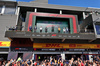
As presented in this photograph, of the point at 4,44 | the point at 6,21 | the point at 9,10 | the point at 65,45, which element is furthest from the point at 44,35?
the point at 9,10

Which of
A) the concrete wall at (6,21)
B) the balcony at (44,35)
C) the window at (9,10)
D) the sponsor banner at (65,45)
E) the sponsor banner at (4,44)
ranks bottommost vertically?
the sponsor banner at (65,45)

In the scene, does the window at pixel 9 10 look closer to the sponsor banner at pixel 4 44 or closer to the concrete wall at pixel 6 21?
the concrete wall at pixel 6 21

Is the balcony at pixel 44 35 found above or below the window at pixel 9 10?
below

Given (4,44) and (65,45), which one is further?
(65,45)

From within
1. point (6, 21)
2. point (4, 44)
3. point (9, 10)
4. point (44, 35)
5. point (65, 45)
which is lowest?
point (65, 45)

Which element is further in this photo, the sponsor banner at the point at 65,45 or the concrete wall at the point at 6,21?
the concrete wall at the point at 6,21

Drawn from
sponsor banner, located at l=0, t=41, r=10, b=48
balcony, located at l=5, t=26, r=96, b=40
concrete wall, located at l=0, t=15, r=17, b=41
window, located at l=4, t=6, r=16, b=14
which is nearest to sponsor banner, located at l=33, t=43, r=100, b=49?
balcony, located at l=5, t=26, r=96, b=40

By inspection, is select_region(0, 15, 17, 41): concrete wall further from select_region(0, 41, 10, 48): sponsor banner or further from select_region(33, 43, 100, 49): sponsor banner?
select_region(33, 43, 100, 49): sponsor banner

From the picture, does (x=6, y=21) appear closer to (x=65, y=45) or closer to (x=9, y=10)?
(x=9, y=10)

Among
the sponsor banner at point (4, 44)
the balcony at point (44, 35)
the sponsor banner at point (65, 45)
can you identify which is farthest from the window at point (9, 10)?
the sponsor banner at point (65, 45)

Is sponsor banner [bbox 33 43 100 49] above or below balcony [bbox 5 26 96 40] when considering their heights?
below

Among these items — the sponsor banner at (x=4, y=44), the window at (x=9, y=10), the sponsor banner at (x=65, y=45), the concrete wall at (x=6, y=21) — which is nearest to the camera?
the sponsor banner at (x=4, y=44)

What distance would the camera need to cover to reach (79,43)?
53.3 feet

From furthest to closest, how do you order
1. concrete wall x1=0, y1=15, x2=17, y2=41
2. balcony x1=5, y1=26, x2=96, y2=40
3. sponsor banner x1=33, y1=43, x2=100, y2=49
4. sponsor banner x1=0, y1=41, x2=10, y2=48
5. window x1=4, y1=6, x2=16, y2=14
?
window x1=4, y1=6, x2=16, y2=14
concrete wall x1=0, y1=15, x2=17, y2=41
sponsor banner x1=33, y1=43, x2=100, y2=49
sponsor banner x1=0, y1=41, x2=10, y2=48
balcony x1=5, y1=26, x2=96, y2=40
